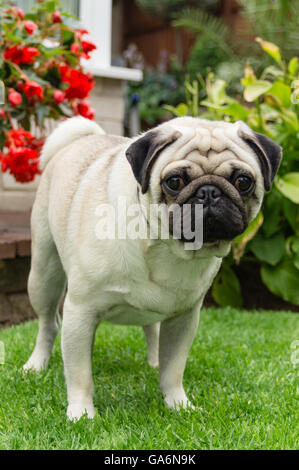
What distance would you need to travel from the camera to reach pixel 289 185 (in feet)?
14.2

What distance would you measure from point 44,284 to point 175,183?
121cm

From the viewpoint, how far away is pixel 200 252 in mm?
2090

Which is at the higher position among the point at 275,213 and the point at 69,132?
the point at 69,132

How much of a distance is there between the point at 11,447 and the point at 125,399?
69 cm

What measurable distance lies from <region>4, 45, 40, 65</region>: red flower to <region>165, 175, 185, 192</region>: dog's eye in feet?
6.80

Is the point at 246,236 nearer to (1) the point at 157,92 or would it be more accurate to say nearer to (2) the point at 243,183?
(2) the point at 243,183

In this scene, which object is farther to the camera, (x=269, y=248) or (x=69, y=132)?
(x=269, y=248)

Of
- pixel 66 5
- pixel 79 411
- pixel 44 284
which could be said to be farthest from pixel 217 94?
pixel 79 411

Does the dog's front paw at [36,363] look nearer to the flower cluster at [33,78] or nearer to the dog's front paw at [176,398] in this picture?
the dog's front paw at [176,398]

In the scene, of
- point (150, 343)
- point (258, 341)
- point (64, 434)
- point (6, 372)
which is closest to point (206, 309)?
point (258, 341)

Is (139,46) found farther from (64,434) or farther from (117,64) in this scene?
(64,434)

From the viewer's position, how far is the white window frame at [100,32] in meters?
6.00

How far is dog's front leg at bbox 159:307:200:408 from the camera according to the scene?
2.53 metres

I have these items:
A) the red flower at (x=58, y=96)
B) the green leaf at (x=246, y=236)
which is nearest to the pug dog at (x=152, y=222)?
the red flower at (x=58, y=96)
